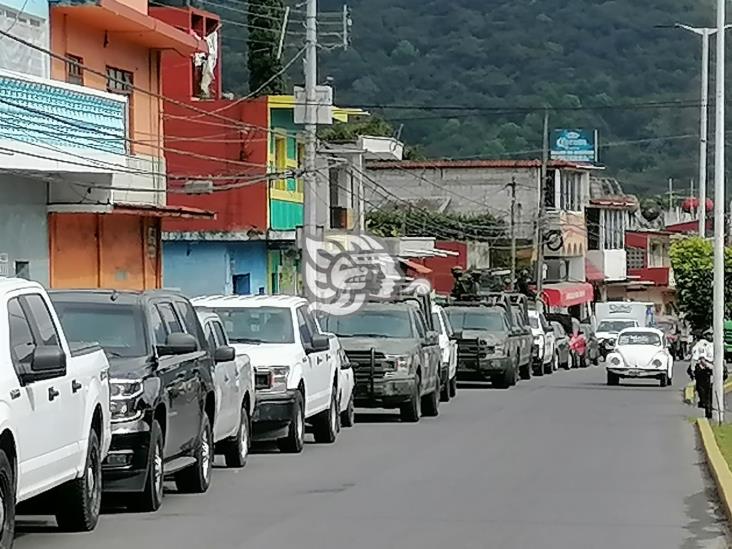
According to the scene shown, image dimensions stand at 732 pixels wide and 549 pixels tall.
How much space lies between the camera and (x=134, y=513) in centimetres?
1475

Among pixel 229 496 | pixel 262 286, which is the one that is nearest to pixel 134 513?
pixel 229 496

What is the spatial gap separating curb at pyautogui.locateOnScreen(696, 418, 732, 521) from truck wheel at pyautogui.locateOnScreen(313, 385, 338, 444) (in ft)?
16.5

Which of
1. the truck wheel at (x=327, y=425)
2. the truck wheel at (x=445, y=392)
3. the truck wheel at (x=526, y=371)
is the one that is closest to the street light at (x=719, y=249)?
the truck wheel at (x=445, y=392)

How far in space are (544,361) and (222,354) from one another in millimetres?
36055

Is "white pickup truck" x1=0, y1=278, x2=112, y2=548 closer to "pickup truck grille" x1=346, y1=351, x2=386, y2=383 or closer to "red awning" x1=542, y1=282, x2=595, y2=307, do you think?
"pickup truck grille" x1=346, y1=351, x2=386, y2=383

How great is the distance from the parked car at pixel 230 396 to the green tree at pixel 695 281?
3698 cm

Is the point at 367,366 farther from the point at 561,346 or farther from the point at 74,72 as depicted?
the point at 561,346

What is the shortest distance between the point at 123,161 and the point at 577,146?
230ft

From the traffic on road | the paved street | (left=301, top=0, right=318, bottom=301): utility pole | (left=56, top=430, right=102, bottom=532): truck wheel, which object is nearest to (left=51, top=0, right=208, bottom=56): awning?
(left=301, top=0, right=318, bottom=301): utility pole

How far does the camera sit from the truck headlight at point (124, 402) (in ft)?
46.0

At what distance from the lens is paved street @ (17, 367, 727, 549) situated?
1344 cm

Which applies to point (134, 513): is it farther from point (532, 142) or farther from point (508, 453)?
point (532, 142)

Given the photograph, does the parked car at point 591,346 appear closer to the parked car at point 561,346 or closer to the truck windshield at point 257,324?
the parked car at point 561,346

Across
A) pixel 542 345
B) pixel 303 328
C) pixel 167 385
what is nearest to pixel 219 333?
pixel 303 328
